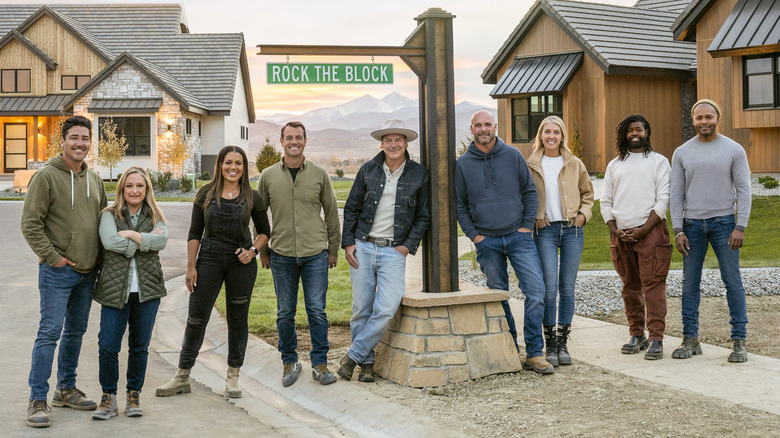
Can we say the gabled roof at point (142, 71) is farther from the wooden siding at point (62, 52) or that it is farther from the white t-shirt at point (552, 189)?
the white t-shirt at point (552, 189)

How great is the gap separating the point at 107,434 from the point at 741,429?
163 inches

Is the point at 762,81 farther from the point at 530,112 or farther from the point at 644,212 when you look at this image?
the point at 644,212

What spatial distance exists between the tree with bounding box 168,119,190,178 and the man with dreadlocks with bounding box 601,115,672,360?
98.2 ft

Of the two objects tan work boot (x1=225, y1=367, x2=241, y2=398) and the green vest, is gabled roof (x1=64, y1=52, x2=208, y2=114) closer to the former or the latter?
tan work boot (x1=225, y1=367, x2=241, y2=398)

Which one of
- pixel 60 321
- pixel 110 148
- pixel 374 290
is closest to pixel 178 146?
pixel 110 148

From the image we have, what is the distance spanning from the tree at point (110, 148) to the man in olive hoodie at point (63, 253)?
28343mm

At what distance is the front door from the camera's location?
4062cm

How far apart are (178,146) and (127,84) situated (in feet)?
14.4

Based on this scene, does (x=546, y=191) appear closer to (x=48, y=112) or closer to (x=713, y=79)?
(x=713, y=79)

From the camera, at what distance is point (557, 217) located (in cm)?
707

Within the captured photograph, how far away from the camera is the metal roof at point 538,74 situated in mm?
28109

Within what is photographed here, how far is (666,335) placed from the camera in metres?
8.38

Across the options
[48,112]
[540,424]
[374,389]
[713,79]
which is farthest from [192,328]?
[48,112]

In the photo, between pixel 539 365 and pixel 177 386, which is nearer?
pixel 177 386
